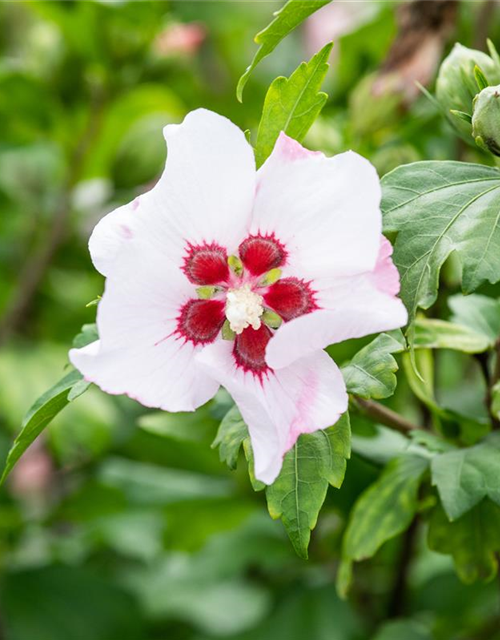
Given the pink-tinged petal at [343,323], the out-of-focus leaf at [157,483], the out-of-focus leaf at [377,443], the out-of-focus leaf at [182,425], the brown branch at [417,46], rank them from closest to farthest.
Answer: the pink-tinged petal at [343,323] < the out-of-focus leaf at [377,443] < the out-of-focus leaf at [182,425] < the brown branch at [417,46] < the out-of-focus leaf at [157,483]

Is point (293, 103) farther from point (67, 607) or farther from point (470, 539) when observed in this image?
point (67, 607)

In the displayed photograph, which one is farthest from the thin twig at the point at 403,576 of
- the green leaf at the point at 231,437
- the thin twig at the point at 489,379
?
the green leaf at the point at 231,437

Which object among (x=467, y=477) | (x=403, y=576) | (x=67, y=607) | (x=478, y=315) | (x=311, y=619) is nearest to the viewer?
(x=467, y=477)

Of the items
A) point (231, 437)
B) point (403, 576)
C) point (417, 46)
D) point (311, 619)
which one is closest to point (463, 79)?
point (231, 437)

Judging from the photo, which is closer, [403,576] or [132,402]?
[403,576]

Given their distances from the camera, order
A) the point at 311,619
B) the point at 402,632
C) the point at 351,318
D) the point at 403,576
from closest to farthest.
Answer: the point at 351,318 → the point at 402,632 → the point at 403,576 → the point at 311,619

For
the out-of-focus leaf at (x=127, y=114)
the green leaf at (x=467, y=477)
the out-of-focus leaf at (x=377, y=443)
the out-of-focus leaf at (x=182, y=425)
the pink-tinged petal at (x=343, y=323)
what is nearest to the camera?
the pink-tinged petal at (x=343, y=323)

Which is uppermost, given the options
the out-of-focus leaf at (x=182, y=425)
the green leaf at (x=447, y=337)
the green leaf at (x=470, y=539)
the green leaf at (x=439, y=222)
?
the green leaf at (x=439, y=222)

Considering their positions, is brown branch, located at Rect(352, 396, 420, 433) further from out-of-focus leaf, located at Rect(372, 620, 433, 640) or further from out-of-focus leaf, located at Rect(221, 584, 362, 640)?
out-of-focus leaf, located at Rect(221, 584, 362, 640)

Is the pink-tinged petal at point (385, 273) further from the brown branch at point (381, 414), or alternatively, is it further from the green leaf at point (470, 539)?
the green leaf at point (470, 539)
